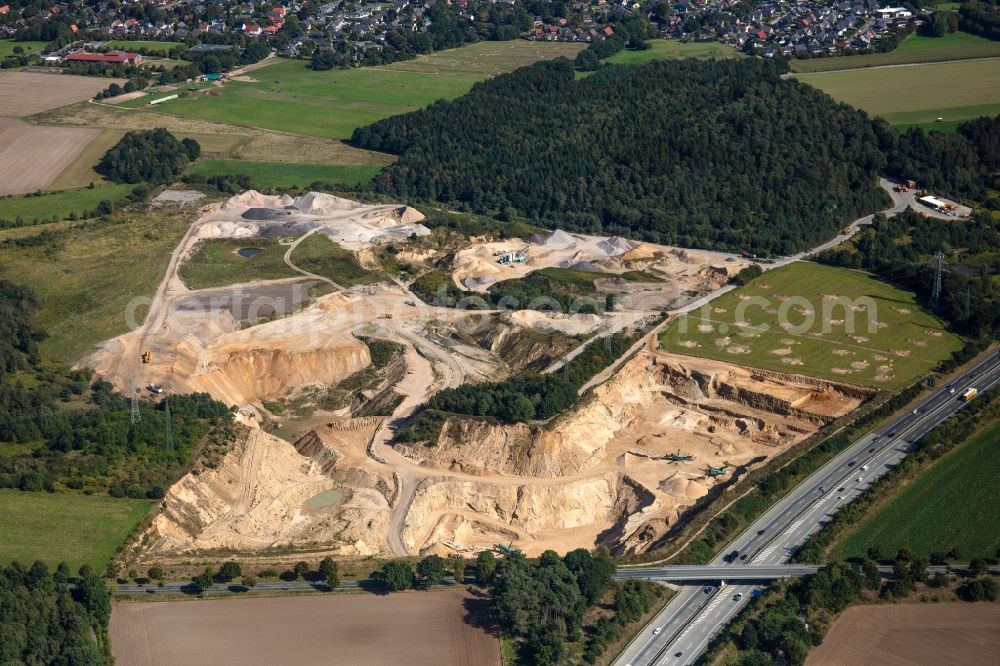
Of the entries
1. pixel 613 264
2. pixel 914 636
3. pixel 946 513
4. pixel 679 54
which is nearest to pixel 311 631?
pixel 914 636

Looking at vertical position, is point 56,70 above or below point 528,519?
above

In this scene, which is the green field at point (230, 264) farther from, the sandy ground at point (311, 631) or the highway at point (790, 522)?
the highway at point (790, 522)

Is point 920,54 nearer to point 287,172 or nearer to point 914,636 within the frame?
point 287,172

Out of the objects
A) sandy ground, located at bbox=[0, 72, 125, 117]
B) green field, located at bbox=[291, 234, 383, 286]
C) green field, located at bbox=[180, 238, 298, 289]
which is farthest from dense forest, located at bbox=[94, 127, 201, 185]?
green field, located at bbox=[291, 234, 383, 286]

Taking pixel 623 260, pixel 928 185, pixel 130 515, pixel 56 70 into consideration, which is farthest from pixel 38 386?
pixel 56 70

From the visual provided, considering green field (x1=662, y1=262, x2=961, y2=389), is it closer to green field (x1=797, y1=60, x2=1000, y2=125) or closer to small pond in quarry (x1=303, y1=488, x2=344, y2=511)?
small pond in quarry (x1=303, y1=488, x2=344, y2=511)

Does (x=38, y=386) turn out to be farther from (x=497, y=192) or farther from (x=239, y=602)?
(x=497, y=192)
